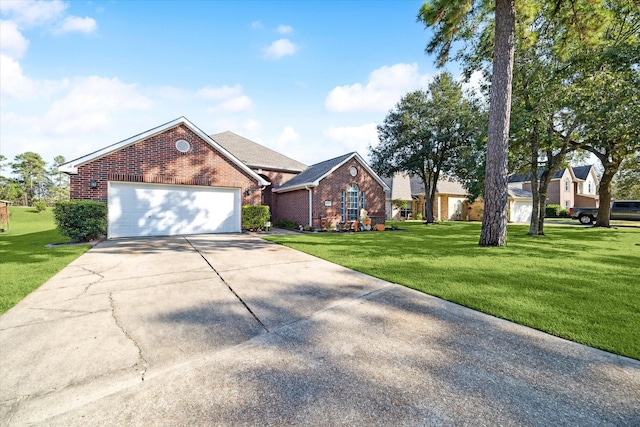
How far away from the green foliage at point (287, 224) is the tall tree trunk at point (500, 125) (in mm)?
10026

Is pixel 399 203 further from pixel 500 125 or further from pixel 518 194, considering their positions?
pixel 500 125

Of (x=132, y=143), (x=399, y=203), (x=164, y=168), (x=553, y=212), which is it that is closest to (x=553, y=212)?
(x=553, y=212)

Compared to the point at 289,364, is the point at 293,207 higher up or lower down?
higher up

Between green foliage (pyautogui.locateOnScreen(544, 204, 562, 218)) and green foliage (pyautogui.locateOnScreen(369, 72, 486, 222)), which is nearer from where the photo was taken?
green foliage (pyautogui.locateOnScreen(369, 72, 486, 222))

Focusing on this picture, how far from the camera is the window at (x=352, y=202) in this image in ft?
55.2

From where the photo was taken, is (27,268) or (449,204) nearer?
(27,268)

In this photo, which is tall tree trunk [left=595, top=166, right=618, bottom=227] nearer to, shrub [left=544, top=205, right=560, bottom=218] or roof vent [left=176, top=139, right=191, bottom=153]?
shrub [left=544, top=205, right=560, bottom=218]

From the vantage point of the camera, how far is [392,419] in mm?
1747

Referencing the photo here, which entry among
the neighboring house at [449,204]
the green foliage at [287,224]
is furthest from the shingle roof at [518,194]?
the green foliage at [287,224]

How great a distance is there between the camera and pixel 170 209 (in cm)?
1191

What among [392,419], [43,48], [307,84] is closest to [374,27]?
[307,84]

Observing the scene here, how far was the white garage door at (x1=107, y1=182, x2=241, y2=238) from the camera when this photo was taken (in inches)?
431

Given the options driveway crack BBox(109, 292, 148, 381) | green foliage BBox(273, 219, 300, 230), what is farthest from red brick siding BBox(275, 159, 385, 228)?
driveway crack BBox(109, 292, 148, 381)

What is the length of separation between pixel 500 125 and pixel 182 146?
13.0 meters
